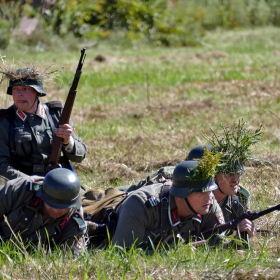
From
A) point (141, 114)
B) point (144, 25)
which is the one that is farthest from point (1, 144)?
point (144, 25)

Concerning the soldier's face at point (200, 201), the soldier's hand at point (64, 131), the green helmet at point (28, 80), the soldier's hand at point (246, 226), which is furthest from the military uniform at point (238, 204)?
the green helmet at point (28, 80)

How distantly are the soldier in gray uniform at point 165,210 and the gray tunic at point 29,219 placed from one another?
327 mm

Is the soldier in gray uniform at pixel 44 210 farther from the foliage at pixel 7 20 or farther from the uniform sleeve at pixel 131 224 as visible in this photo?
the foliage at pixel 7 20

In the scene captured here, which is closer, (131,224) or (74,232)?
(131,224)

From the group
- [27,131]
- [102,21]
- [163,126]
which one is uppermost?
[27,131]

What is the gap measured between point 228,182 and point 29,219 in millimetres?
1728

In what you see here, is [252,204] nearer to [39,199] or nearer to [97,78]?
[39,199]

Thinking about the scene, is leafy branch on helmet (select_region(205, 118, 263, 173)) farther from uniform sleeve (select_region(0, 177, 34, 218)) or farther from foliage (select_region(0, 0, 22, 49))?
foliage (select_region(0, 0, 22, 49))

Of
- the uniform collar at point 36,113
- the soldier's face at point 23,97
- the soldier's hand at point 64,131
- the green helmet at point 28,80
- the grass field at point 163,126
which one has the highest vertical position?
the green helmet at point 28,80

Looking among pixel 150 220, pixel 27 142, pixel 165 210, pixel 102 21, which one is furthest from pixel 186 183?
pixel 102 21

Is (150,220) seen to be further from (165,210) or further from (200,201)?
(200,201)

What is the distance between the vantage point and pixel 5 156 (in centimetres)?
711

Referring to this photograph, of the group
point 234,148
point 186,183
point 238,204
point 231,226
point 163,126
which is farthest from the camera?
point 163,126

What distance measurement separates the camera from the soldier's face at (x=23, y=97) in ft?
23.5
